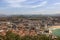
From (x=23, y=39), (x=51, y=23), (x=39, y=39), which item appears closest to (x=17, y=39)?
(x=23, y=39)

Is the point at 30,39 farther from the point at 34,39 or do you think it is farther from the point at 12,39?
the point at 12,39

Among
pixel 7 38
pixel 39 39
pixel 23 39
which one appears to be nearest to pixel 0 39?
pixel 7 38

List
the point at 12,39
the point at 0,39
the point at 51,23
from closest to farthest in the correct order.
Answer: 1. the point at 12,39
2. the point at 0,39
3. the point at 51,23

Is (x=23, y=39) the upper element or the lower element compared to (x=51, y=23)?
upper

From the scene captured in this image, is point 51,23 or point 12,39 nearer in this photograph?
point 12,39

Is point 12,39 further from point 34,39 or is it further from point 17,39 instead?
point 34,39

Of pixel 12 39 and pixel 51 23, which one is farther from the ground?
pixel 12 39

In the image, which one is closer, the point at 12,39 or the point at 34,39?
the point at 12,39

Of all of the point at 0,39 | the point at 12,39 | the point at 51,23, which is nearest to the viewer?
the point at 12,39
